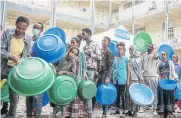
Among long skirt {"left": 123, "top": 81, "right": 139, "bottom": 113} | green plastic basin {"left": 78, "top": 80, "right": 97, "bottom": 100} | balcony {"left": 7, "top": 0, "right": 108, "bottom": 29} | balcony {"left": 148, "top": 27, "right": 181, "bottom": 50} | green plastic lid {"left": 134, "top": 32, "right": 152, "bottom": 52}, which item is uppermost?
balcony {"left": 7, "top": 0, "right": 108, "bottom": 29}

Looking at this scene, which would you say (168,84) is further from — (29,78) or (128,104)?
(29,78)

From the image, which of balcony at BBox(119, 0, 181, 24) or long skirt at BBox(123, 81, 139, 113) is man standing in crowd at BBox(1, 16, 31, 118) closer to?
long skirt at BBox(123, 81, 139, 113)

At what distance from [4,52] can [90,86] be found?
1.44m

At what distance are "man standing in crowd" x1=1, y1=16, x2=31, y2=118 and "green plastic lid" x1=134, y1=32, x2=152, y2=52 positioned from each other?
3.46m

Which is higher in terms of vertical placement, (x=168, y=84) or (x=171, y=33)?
(x=171, y=33)

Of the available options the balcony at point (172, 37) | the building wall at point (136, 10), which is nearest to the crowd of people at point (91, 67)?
the balcony at point (172, 37)

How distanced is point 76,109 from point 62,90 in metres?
0.74

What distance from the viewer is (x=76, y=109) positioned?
457cm

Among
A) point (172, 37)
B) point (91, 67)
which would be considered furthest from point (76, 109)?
point (172, 37)

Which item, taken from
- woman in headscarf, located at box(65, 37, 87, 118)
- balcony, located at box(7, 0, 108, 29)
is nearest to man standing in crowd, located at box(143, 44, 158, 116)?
woman in headscarf, located at box(65, 37, 87, 118)

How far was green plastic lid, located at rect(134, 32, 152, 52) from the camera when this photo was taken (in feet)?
22.0

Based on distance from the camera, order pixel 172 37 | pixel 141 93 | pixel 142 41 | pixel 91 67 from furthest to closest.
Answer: pixel 172 37 → pixel 142 41 → pixel 141 93 → pixel 91 67

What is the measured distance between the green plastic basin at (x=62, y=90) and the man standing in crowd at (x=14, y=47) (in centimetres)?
50

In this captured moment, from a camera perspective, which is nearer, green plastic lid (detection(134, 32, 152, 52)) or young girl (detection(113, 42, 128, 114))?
young girl (detection(113, 42, 128, 114))
